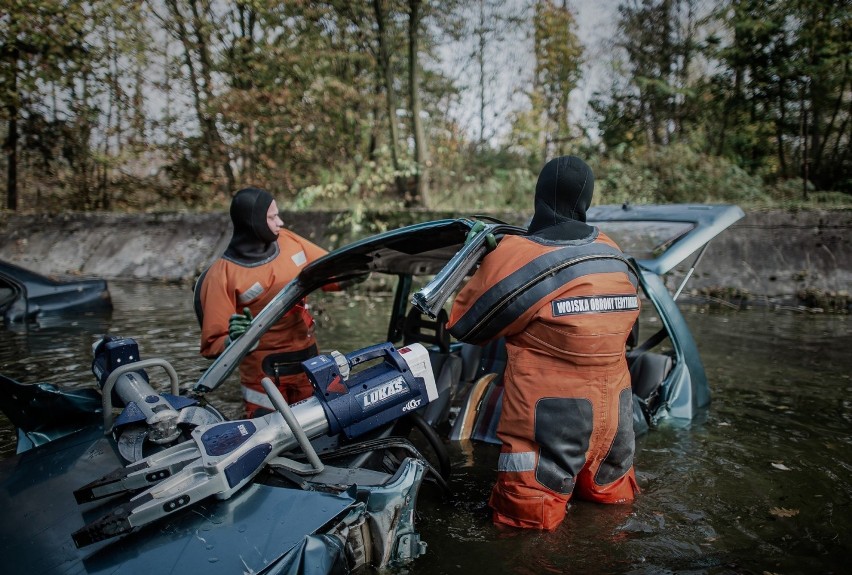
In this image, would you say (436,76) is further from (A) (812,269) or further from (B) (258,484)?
(B) (258,484)

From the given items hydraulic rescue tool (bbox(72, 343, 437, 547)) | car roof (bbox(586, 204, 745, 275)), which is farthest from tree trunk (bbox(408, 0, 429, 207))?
hydraulic rescue tool (bbox(72, 343, 437, 547))

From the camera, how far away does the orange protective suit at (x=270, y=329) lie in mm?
3723

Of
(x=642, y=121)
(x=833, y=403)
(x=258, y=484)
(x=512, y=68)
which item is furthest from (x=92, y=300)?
(x=642, y=121)

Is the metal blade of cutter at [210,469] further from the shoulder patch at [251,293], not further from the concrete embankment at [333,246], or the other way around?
the concrete embankment at [333,246]

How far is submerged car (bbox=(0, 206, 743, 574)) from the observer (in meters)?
1.94

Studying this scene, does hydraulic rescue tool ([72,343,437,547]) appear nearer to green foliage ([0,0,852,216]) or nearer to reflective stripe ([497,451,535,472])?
reflective stripe ([497,451,535,472])

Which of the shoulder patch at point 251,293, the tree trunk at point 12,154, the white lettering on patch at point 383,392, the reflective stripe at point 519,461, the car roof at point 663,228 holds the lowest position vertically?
the reflective stripe at point 519,461

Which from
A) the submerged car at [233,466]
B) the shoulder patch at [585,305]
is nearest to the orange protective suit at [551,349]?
the shoulder patch at [585,305]

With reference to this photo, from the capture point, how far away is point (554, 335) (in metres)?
2.75

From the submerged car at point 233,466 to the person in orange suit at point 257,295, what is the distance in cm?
44

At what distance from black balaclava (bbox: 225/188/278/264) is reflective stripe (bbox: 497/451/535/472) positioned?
205 cm

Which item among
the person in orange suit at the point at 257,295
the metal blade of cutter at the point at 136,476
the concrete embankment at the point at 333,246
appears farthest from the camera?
the concrete embankment at the point at 333,246

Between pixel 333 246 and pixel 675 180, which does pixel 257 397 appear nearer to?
pixel 333 246

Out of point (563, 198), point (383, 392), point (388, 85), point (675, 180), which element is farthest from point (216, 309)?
point (675, 180)
